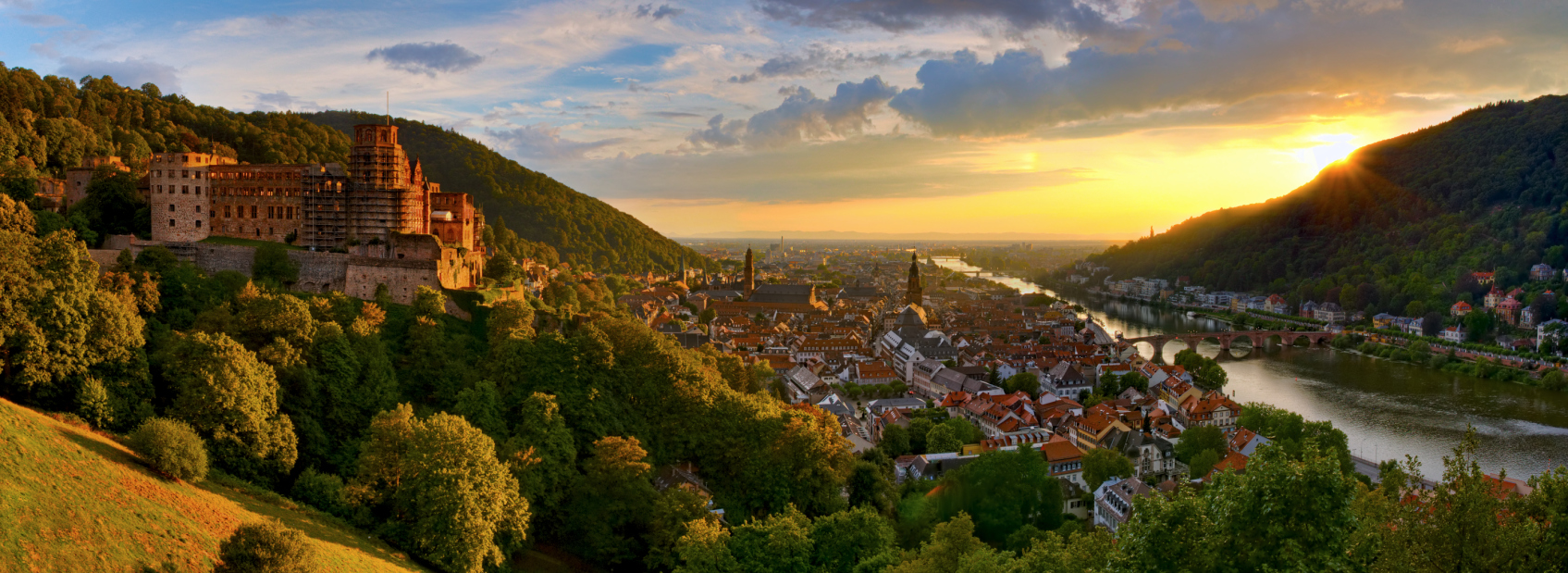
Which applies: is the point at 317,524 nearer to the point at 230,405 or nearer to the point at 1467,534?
the point at 230,405

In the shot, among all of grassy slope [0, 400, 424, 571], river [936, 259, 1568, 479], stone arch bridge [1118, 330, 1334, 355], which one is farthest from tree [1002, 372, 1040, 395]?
grassy slope [0, 400, 424, 571]

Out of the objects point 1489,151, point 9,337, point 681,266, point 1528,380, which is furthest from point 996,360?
point 1489,151

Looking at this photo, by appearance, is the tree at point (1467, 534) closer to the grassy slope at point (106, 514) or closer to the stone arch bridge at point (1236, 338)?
the grassy slope at point (106, 514)

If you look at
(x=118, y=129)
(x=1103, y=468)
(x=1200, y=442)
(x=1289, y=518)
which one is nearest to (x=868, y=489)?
(x=1103, y=468)

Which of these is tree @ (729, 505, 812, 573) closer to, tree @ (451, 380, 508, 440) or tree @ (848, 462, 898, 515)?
tree @ (848, 462, 898, 515)

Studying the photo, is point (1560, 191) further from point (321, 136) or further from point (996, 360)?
point (321, 136)
